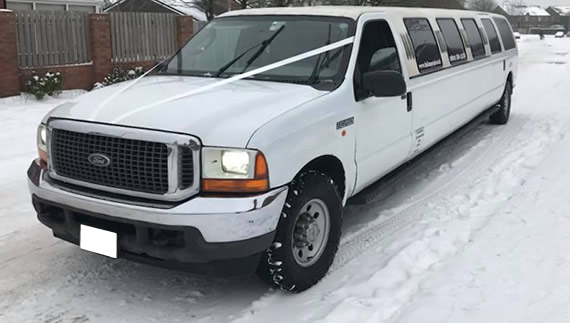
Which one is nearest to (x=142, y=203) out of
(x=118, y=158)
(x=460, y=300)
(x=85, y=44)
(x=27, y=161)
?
(x=118, y=158)

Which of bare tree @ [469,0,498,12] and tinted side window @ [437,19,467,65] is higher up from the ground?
bare tree @ [469,0,498,12]

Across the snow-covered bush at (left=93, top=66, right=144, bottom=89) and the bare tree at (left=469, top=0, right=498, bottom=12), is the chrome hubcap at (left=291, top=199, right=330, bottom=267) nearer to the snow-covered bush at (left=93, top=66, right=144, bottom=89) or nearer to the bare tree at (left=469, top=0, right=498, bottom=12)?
the snow-covered bush at (left=93, top=66, right=144, bottom=89)

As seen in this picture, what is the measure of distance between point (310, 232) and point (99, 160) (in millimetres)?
1421

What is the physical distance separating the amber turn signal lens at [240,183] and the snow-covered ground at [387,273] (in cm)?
81

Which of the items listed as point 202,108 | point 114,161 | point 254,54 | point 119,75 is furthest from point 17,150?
point 119,75

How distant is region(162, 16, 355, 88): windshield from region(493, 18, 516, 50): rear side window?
5.68 metres

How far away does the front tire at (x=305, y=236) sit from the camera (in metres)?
3.63

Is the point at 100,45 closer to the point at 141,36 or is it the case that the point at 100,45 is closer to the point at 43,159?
the point at 141,36

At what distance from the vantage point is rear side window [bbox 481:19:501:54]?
8.77 meters

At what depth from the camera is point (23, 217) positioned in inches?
208

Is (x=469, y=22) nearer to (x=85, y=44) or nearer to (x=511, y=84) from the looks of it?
(x=511, y=84)

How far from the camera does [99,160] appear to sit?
11.7ft

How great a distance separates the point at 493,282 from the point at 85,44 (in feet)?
38.8

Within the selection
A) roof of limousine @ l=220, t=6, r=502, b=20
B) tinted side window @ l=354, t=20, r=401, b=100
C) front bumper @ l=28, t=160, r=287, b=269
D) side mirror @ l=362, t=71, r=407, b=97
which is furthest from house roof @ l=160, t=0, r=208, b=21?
front bumper @ l=28, t=160, r=287, b=269
